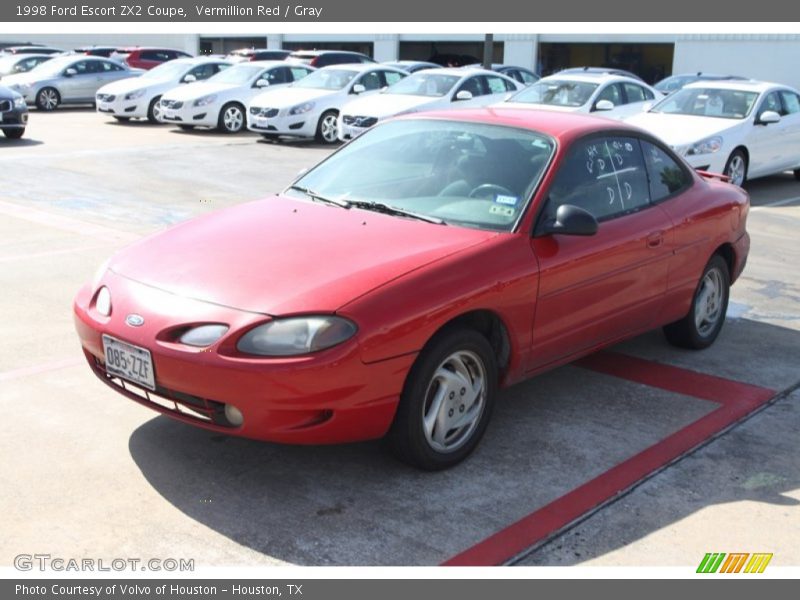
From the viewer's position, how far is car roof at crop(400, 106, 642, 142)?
5426 mm

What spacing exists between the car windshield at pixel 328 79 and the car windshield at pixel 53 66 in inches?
327

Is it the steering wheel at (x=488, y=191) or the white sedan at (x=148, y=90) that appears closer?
the steering wheel at (x=488, y=191)

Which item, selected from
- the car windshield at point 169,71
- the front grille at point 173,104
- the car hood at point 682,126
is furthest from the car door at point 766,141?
the car windshield at point 169,71

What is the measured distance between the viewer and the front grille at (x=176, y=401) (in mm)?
4102

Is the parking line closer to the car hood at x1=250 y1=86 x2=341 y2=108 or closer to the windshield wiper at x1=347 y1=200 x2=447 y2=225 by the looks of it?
the windshield wiper at x1=347 y1=200 x2=447 y2=225

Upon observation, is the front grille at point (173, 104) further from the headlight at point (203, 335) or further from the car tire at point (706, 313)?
the headlight at point (203, 335)

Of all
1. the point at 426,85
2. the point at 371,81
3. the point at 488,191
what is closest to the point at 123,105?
the point at 371,81

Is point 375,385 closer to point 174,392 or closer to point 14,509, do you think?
point 174,392

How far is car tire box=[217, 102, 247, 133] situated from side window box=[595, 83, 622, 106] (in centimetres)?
785

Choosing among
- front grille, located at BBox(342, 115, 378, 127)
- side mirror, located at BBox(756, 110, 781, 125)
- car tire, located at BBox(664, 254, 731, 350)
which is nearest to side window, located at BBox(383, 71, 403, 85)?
front grille, located at BBox(342, 115, 378, 127)

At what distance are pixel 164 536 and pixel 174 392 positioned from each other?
0.62 m

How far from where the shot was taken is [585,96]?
53.8 ft

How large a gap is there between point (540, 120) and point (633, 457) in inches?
78.5

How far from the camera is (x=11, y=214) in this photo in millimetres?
10594
